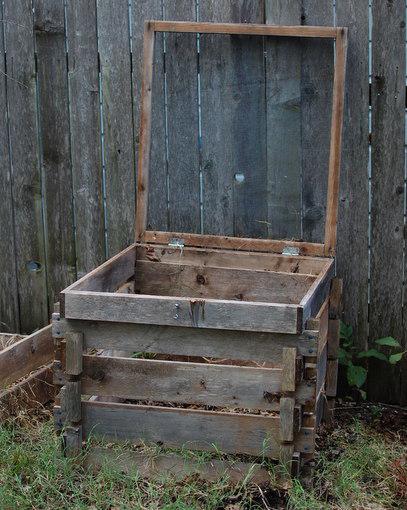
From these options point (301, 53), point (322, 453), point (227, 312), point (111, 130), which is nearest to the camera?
point (227, 312)

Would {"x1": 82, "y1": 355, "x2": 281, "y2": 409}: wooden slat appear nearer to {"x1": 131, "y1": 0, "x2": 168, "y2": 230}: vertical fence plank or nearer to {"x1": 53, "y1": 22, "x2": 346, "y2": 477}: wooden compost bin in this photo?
{"x1": 53, "y1": 22, "x2": 346, "y2": 477}: wooden compost bin

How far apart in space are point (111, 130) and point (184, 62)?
57 cm

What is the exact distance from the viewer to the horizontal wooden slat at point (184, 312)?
3.88 meters

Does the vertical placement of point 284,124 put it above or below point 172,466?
above

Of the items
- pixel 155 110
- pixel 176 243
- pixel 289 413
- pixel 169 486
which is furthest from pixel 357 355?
pixel 155 110

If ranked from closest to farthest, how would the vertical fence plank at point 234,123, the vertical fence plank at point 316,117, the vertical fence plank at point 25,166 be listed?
the vertical fence plank at point 316,117 → the vertical fence plank at point 234,123 → the vertical fence plank at point 25,166

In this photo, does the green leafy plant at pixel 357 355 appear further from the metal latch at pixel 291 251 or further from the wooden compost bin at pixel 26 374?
the wooden compost bin at pixel 26 374

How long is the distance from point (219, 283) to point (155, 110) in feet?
3.38

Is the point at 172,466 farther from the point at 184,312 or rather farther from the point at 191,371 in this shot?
the point at 184,312

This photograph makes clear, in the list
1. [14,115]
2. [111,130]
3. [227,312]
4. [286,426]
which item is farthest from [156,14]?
[286,426]

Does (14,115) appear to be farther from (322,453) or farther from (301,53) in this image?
(322,453)

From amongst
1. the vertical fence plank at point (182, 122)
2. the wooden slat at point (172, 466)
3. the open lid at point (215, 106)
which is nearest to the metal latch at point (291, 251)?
the open lid at point (215, 106)

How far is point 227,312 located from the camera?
3.92 meters

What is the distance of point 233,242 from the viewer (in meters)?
4.95
